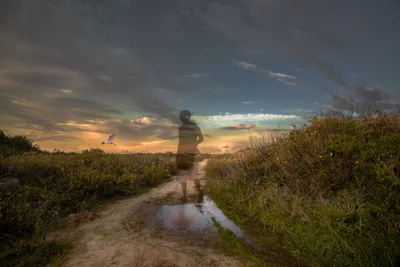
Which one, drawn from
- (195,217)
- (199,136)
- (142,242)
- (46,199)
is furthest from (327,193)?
(46,199)

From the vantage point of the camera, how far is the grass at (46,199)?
4.86 meters

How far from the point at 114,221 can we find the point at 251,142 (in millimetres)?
6411

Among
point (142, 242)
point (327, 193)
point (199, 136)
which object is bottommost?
point (142, 242)

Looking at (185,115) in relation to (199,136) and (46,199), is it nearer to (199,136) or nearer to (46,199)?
(199,136)

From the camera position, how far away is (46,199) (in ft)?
24.8

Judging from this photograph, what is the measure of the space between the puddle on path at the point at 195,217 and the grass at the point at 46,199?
210 cm

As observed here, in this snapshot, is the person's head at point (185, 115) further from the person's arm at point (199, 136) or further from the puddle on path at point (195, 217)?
the puddle on path at point (195, 217)

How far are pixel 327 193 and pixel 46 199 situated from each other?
756 centimetres

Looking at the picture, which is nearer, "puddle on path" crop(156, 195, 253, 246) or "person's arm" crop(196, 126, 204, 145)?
"puddle on path" crop(156, 195, 253, 246)

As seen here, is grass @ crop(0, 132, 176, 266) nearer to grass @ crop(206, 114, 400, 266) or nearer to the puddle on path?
the puddle on path

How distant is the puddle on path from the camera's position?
20.9ft

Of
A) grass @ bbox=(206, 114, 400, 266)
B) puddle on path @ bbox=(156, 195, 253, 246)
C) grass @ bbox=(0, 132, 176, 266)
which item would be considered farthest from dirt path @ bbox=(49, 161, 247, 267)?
grass @ bbox=(206, 114, 400, 266)

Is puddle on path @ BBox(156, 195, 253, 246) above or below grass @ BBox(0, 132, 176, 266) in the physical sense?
below

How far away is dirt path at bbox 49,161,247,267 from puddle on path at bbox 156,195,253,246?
40 millimetres
